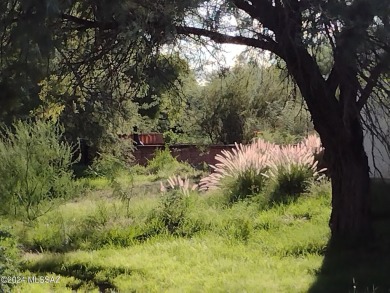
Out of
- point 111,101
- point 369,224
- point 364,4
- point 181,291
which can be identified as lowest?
point 181,291

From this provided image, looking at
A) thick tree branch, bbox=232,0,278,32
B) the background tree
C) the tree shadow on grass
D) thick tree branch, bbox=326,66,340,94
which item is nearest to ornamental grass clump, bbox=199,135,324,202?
the tree shadow on grass

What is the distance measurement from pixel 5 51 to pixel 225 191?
7616mm

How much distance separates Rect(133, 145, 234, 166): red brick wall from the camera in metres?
22.6

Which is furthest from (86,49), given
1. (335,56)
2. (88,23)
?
(335,56)

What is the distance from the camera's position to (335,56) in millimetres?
5277

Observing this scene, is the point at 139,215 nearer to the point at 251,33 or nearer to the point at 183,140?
the point at 251,33

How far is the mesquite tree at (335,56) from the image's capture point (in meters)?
4.88

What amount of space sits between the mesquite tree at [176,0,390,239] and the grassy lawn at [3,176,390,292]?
2.62 feet

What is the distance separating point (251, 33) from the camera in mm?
6496

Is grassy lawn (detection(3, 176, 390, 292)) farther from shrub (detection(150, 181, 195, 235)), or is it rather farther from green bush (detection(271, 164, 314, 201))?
green bush (detection(271, 164, 314, 201))

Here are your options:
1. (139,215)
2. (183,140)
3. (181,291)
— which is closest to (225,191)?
(139,215)

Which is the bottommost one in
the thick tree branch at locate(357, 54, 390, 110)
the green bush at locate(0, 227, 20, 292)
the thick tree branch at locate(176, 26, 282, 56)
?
the green bush at locate(0, 227, 20, 292)

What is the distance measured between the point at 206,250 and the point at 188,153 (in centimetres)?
1605

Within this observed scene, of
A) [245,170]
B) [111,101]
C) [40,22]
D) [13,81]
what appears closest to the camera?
[40,22]
